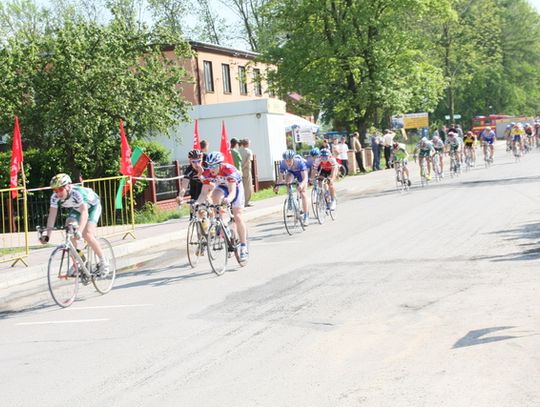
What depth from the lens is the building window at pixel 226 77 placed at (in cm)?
5019

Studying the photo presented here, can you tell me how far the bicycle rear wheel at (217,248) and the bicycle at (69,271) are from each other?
1.55 m

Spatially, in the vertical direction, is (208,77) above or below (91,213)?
above

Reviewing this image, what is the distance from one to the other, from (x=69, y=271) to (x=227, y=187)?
9.76 ft

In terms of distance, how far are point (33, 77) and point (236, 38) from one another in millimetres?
47727

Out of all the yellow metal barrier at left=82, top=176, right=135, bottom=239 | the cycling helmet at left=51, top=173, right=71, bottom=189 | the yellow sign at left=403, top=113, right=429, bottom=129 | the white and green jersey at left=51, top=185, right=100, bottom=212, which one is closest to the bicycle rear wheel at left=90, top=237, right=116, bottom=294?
the white and green jersey at left=51, top=185, right=100, bottom=212

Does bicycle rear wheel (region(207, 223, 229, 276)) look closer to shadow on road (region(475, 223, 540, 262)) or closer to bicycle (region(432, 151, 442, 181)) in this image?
shadow on road (region(475, 223, 540, 262))

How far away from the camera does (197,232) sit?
44.6 feet

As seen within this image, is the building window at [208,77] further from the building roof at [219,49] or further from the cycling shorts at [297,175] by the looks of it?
the cycling shorts at [297,175]

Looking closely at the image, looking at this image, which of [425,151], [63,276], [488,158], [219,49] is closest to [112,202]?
[63,276]

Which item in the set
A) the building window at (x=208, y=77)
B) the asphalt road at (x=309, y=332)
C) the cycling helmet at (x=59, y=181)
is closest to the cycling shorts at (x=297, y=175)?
the asphalt road at (x=309, y=332)

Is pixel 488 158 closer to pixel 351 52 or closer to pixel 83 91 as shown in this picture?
pixel 351 52

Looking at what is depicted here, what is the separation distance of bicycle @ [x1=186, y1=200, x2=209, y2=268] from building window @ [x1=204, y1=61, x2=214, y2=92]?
34.7m

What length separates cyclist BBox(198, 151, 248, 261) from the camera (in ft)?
42.7

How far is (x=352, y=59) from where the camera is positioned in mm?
45031
